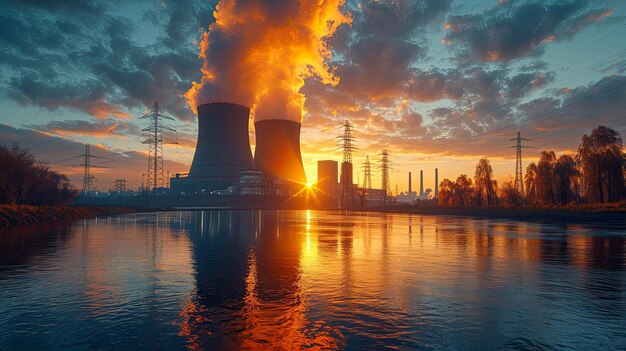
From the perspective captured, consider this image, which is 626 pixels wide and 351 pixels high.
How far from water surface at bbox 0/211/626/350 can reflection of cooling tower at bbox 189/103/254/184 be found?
5630 centimetres

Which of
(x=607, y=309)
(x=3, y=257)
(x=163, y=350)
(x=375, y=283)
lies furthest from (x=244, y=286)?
(x=3, y=257)

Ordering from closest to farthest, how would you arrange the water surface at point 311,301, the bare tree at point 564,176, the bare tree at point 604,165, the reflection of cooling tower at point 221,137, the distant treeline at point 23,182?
the water surface at point 311,301 < the distant treeline at point 23,182 < the bare tree at point 604,165 < the bare tree at point 564,176 < the reflection of cooling tower at point 221,137

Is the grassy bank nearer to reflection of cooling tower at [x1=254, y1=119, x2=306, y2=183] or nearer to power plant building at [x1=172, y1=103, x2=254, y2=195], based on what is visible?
power plant building at [x1=172, y1=103, x2=254, y2=195]

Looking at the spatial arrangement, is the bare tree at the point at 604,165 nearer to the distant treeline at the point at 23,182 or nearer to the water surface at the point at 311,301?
the water surface at the point at 311,301

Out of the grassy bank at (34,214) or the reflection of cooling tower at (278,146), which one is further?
the reflection of cooling tower at (278,146)

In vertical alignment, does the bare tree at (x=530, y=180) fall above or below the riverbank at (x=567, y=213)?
above

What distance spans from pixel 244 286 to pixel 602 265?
10.7m

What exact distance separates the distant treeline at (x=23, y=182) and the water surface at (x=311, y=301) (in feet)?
89.1

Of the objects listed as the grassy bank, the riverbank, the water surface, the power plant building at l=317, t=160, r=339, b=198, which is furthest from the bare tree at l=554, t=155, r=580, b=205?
the power plant building at l=317, t=160, r=339, b=198

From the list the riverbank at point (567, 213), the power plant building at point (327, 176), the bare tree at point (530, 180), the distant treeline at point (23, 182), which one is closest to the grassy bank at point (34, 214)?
the distant treeline at point (23, 182)

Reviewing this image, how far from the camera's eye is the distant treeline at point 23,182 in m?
36.0

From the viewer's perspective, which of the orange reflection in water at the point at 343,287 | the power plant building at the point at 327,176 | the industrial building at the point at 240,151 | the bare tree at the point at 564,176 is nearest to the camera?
the orange reflection in water at the point at 343,287

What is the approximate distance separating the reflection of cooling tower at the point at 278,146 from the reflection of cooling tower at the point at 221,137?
5.37m

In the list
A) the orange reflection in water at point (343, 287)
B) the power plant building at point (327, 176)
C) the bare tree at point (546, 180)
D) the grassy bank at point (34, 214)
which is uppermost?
the power plant building at point (327, 176)
